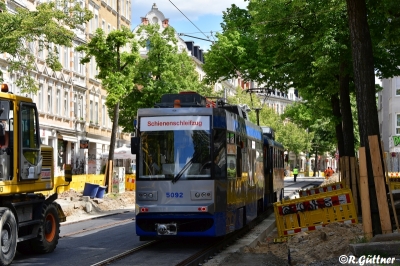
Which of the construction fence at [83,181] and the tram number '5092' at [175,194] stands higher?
the construction fence at [83,181]

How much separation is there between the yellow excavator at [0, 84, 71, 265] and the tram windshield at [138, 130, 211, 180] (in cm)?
208

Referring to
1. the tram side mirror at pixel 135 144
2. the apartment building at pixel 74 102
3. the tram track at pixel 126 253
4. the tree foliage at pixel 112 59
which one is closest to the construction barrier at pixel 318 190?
the tram track at pixel 126 253

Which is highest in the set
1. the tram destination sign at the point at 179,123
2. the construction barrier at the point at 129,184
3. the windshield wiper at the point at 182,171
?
the tram destination sign at the point at 179,123

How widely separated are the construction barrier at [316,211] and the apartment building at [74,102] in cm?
2650

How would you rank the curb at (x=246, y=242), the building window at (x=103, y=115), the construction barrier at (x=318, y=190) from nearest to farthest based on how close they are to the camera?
1. the curb at (x=246, y=242)
2. the construction barrier at (x=318, y=190)
3. the building window at (x=103, y=115)

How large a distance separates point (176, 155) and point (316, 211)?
11.8 feet

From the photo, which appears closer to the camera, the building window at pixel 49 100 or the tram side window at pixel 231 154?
the tram side window at pixel 231 154

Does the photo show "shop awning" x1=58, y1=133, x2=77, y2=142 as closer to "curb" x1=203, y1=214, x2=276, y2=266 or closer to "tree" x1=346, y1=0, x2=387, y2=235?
"curb" x1=203, y1=214, x2=276, y2=266

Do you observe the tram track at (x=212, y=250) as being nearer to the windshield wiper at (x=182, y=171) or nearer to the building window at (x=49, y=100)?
the windshield wiper at (x=182, y=171)

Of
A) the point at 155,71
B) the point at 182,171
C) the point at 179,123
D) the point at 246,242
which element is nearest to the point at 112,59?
the point at 155,71

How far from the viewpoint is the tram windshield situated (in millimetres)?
18047

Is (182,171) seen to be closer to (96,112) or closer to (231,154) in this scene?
(231,154)

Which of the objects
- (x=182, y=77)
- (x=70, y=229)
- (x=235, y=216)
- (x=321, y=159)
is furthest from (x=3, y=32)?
(x=321, y=159)

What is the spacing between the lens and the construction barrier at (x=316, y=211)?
758 inches
